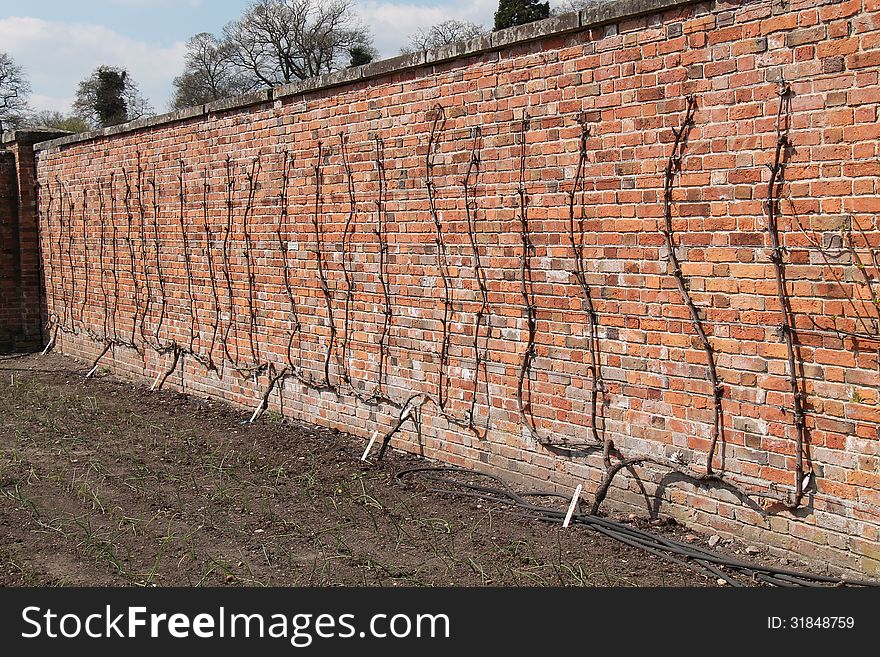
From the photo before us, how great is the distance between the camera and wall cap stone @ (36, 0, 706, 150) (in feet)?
14.8

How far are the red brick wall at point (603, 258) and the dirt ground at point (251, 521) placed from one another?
1.58ft

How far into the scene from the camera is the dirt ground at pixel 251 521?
4.12 meters

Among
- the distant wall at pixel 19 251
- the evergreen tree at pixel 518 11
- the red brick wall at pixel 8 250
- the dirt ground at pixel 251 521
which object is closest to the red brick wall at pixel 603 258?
the dirt ground at pixel 251 521

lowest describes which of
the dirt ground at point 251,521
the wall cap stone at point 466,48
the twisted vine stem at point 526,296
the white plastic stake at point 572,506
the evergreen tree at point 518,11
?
the dirt ground at point 251,521

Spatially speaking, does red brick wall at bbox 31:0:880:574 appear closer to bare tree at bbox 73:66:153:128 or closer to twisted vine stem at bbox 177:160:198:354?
twisted vine stem at bbox 177:160:198:354

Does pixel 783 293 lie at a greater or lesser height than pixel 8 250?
lesser

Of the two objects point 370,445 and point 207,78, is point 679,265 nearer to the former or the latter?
point 370,445

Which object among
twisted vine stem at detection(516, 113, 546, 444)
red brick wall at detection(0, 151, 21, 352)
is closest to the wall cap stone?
twisted vine stem at detection(516, 113, 546, 444)

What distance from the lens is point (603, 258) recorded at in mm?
4793

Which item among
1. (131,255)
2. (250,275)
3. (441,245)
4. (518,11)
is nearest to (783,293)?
(441,245)

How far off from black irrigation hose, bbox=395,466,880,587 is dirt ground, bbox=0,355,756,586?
0.21 feet

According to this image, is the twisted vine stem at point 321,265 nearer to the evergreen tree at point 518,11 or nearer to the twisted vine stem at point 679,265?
the twisted vine stem at point 679,265

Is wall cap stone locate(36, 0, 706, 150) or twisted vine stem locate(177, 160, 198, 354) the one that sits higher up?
wall cap stone locate(36, 0, 706, 150)

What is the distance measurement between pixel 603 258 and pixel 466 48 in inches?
67.4
